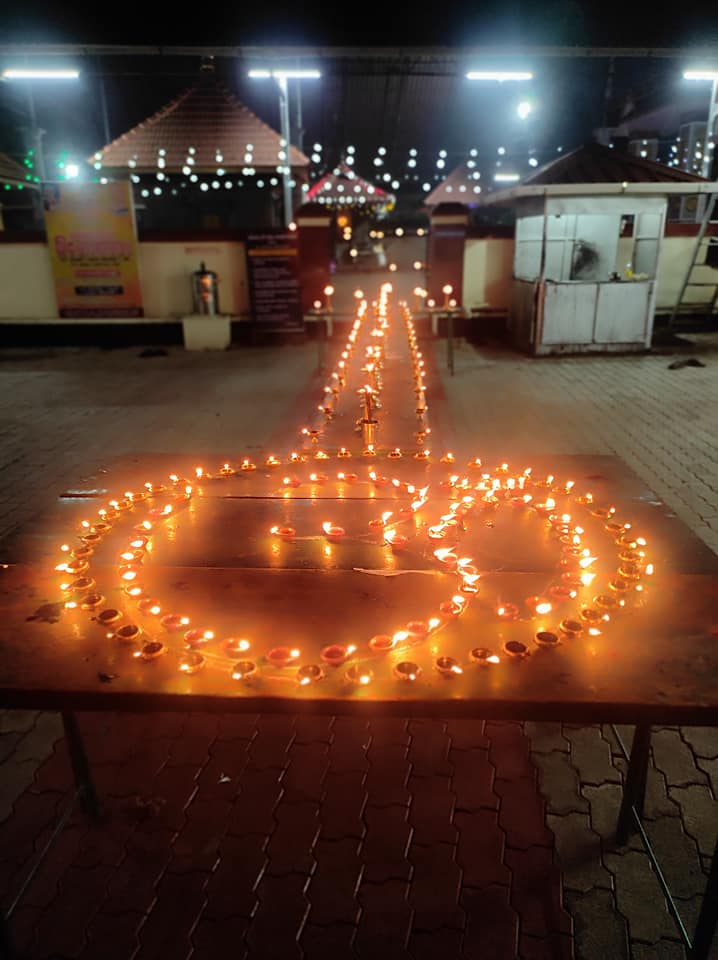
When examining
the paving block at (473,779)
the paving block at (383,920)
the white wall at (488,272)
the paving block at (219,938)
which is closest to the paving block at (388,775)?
the paving block at (473,779)

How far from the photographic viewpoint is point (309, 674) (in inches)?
69.3

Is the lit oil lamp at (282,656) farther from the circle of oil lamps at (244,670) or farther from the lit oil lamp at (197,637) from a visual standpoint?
the lit oil lamp at (197,637)

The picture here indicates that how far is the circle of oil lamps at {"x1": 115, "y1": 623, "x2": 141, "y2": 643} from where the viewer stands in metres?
1.93

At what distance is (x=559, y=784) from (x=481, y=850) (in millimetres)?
466

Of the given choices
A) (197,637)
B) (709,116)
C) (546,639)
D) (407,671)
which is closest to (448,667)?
(407,671)

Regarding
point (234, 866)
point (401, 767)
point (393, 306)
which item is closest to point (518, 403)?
point (393, 306)

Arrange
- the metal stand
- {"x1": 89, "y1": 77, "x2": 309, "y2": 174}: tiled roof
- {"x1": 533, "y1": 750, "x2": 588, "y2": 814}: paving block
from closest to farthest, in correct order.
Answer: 1. the metal stand
2. {"x1": 533, "y1": 750, "x2": 588, "y2": 814}: paving block
3. {"x1": 89, "y1": 77, "x2": 309, "y2": 174}: tiled roof

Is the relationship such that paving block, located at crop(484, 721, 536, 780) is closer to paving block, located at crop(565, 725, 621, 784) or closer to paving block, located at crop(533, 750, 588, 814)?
paving block, located at crop(533, 750, 588, 814)

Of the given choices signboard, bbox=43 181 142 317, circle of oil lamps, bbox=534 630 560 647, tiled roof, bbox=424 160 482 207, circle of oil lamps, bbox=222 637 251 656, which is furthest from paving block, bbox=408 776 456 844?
tiled roof, bbox=424 160 482 207

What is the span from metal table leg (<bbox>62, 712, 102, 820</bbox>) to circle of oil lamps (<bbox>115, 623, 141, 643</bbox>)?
2.07ft

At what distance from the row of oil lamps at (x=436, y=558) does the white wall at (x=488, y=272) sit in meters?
10.5

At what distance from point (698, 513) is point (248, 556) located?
3.87m

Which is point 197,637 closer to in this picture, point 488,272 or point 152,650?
point 152,650

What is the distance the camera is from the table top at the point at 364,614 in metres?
1.70
